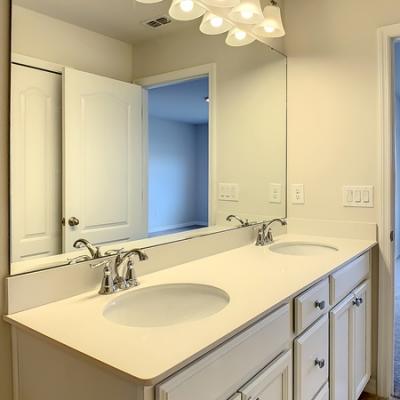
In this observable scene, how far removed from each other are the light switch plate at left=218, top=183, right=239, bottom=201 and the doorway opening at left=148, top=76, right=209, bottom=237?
113 millimetres

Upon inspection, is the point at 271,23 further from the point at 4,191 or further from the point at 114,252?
the point at 4,191

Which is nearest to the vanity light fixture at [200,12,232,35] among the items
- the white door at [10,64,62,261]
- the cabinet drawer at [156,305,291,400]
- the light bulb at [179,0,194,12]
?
the light bulb at [179,0,194,12]

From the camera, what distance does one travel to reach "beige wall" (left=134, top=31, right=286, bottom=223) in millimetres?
1951

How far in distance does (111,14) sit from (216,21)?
0.67 metres

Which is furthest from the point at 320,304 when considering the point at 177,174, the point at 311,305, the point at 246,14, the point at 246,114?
the point at 246,14

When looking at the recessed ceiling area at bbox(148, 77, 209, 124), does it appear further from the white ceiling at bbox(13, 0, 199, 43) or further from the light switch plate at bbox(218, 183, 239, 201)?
the light switch plate at bbox(218, 183, 239, 201)

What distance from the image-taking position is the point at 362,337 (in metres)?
1.96

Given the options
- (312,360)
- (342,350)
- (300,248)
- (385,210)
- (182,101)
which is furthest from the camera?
(300,248)

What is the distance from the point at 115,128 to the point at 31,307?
74cm

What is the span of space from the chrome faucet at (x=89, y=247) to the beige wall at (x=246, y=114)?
2.63 feet

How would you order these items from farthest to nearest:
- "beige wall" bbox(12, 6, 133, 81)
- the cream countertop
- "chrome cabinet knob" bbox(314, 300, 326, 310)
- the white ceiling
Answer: "chrome cabinet knob" bbox(314, 300, 326, 310) → the white ceiling → "beige wall" bbox(12, 6, 133, 81) → the cream countertop

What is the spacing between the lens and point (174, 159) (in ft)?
5.87

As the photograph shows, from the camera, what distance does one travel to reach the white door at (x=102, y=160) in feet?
4.39

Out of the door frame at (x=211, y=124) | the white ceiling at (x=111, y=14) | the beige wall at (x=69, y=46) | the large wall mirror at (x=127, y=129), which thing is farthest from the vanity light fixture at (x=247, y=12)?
the beige wall at (x=69, y=46)
